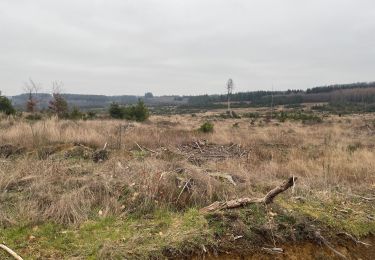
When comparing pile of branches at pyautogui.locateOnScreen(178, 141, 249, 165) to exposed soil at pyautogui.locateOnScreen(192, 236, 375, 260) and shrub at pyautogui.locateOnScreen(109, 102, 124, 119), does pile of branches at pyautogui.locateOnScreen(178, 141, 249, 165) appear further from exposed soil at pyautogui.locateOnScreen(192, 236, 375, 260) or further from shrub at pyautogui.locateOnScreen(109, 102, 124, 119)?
shrub at pyautogui.locateOnScreen(109, 102, 124, 119)

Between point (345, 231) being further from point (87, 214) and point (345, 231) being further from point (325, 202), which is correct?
point (87, 214)

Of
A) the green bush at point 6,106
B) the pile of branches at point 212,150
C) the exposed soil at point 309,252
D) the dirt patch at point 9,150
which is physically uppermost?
the green bush at point 6,106

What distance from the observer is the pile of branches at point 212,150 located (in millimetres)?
10086

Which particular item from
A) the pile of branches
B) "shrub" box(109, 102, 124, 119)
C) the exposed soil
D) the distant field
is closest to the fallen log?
the distant field

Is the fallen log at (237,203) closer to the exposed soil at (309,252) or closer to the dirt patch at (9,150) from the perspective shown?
the exposed soil at (309,252)

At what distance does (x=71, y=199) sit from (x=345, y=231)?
357 centimetres

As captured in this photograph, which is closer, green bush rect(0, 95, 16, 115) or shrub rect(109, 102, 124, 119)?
green bush rect(0, 95, 16, 115)

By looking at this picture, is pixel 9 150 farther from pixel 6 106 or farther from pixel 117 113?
pixel 117 113

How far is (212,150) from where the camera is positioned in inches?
452

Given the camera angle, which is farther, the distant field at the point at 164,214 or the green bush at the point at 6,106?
the green bush at the point at 6,106

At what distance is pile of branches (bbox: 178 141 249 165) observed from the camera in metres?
10.1

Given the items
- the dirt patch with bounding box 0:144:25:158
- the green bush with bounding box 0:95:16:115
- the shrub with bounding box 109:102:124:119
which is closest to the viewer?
the dirt patch with bounding box 0:144:25:158

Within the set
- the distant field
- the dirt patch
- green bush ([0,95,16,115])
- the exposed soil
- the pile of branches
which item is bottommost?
the exposed soil

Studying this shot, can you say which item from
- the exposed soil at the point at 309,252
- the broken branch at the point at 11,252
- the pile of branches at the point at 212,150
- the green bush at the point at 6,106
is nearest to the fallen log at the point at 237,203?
the exposed soil at the point at 309,252
